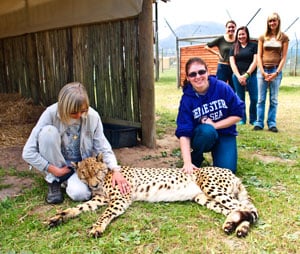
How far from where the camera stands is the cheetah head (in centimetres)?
263

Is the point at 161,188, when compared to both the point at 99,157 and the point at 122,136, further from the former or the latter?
the point at 122,136

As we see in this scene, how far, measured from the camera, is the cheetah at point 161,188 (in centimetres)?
250

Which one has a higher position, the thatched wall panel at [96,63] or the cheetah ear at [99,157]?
the thatched wall panel at [96,63]

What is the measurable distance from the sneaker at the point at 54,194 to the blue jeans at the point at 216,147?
1192 mm

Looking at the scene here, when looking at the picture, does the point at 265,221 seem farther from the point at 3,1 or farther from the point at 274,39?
the point at 3,1

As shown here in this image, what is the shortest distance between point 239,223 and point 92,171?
110cm

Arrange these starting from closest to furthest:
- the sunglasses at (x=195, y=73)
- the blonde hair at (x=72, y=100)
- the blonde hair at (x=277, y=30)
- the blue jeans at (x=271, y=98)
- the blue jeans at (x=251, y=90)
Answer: the blonde hair at (x=72, y=100)
the sunglasses at (x=195, y=73)
the blonde hair at (x=277, y=30)
the blue jeans at (x=271, y=98)
the blue jeans at (x=251, y=90)

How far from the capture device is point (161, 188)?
2.68m

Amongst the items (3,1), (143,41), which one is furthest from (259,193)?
(3,1)

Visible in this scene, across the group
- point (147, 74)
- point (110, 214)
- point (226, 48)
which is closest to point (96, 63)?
point (147, 74)

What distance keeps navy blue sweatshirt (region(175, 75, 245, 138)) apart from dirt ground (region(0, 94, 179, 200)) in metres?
0.71

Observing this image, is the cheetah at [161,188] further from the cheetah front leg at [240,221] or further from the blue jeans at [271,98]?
the blue jeans at [271,98]

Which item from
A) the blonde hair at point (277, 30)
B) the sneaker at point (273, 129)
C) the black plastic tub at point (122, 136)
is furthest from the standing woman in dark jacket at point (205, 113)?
the blonde hair at point (277, 30)

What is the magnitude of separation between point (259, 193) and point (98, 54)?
2.75 metres
